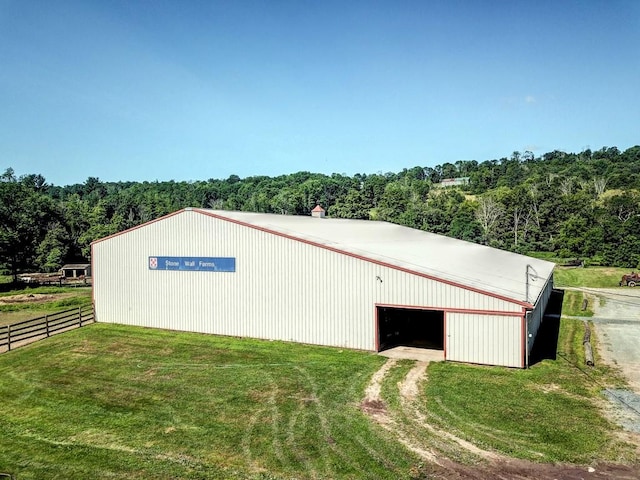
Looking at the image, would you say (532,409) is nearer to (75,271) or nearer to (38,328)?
(38,328)

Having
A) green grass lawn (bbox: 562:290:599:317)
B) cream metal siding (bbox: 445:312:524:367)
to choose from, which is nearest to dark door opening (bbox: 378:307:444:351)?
cream metal siding (bbox: 445:312:524:367)

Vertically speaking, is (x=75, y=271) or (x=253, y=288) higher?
(x=253, y=288)

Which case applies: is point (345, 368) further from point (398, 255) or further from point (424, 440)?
point (398, 255)

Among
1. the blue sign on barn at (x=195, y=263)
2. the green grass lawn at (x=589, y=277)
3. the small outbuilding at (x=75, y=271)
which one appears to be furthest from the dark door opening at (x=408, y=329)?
the small outbuilding at (x=75, y=271)

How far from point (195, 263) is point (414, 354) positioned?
462 inches

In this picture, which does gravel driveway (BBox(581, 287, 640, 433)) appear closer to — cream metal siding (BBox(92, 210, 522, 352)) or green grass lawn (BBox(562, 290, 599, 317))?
green grass lawn (BBox(562, 290, 599, 317))

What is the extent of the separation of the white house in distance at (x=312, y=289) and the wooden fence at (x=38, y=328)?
1.17 meters

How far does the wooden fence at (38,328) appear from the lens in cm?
2153

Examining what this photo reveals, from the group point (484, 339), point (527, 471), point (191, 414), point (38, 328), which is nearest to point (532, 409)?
point (527, 471)

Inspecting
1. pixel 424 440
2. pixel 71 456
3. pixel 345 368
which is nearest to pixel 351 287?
pixel 345 368

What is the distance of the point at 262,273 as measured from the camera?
878 inches

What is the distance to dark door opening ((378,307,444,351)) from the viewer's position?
20.7 meters

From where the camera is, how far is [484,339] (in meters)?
17.7

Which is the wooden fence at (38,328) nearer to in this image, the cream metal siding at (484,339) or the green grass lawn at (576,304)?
the cream metal siding at (484,339)
